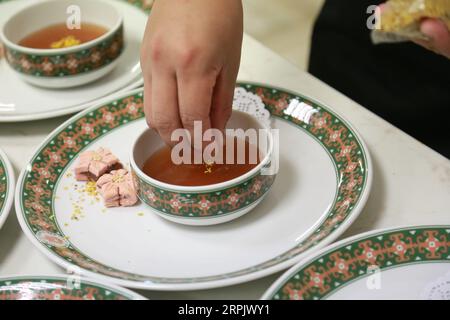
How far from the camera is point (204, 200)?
0.69m

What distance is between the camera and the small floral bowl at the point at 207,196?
688 mm

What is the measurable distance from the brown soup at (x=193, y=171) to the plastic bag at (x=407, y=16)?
0.78ft

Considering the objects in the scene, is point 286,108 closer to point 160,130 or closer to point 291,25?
point 160,130

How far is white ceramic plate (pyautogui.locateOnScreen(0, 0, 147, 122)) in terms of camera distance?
0.93 m

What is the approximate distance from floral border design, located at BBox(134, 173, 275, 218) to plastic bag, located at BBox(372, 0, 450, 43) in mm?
226

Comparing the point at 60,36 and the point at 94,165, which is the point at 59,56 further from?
the point at 94,165

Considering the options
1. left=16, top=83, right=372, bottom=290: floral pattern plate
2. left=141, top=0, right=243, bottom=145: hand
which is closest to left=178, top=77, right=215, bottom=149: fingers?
left=141, top=0, right=243, bottom=145: hand

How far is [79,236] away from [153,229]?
93mm

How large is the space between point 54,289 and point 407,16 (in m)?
0.48

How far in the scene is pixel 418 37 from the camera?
0.64 metres

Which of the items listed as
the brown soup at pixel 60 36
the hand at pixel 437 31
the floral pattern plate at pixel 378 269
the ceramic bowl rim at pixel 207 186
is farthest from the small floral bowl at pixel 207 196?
the brown soup at pixel 60 36

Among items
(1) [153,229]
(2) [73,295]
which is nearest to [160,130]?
(1) [153,229]

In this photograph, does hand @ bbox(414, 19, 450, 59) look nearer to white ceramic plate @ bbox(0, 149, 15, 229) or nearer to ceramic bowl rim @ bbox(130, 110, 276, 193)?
ceramic bowl rim @ bbox(130, 110, 276, 193)

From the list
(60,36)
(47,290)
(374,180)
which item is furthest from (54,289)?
(60,36)
